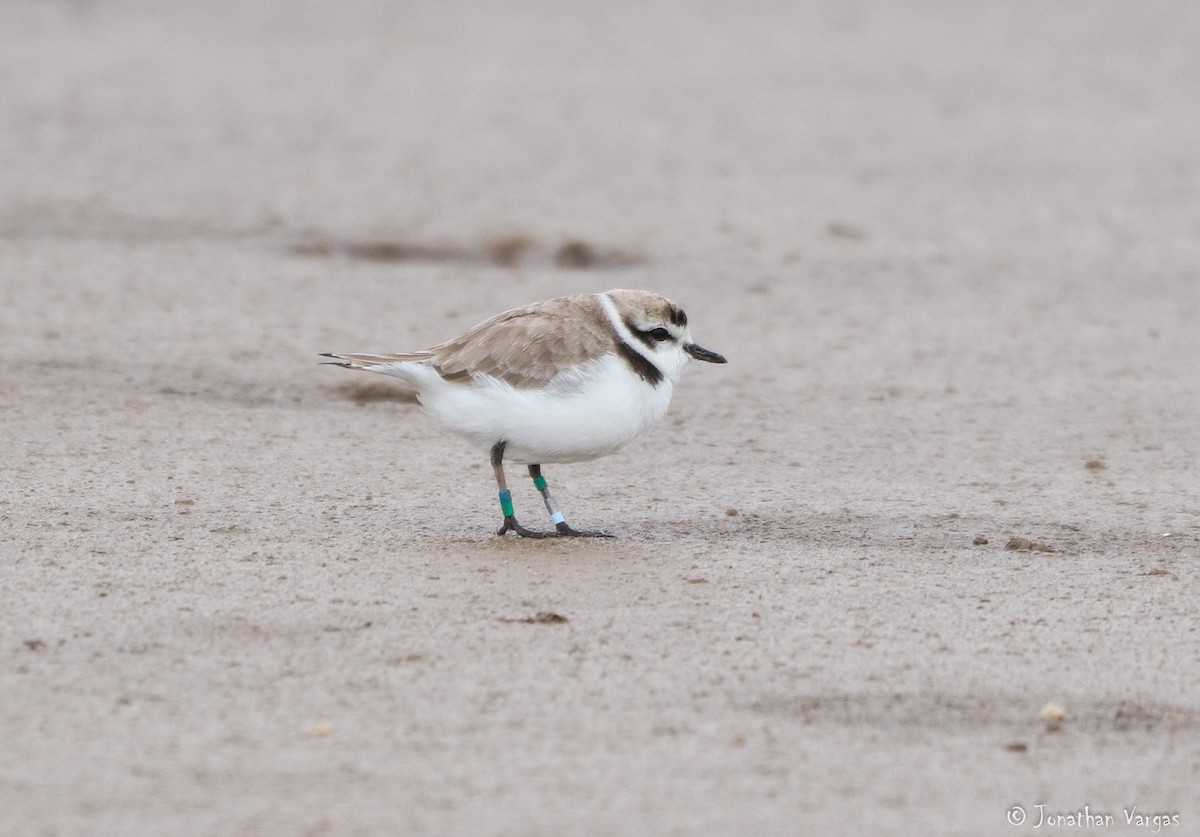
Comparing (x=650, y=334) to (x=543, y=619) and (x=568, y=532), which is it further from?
(x=543, y=619)

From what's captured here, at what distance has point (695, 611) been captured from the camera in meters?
4.73

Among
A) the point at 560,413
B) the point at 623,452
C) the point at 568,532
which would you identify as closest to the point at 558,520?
the point at 568,532

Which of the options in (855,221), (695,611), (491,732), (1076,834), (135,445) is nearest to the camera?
(1076,834)

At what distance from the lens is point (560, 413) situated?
209 inches

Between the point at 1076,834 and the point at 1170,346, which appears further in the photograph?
the point at 1170,346

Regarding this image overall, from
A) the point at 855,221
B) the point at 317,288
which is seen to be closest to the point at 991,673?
the point at 317,288

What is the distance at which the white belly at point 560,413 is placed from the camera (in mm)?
5320

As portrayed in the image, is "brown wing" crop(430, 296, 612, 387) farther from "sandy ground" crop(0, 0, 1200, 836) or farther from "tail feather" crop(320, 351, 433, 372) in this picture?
"sandy ground" crop(0, 0, 1200, 836)

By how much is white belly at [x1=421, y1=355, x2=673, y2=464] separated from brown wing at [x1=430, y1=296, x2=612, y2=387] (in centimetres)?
5

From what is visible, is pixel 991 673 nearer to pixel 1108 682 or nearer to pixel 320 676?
pixel 1108 682

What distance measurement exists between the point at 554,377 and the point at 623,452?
145 cm

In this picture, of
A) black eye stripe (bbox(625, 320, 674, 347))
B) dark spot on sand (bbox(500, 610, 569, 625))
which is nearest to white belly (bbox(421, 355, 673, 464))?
black eye stripe (bbox(625, 320, 674, 347))

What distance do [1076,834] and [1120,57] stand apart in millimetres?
11743

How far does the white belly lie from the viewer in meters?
5.32
